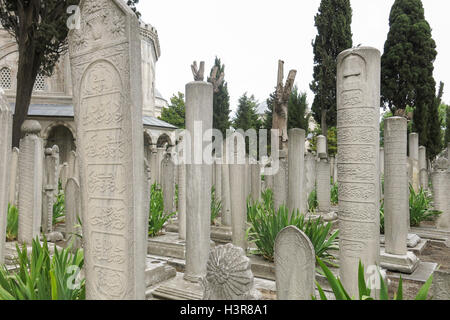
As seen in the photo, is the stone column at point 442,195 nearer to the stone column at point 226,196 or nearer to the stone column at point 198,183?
the stone column at point 226,196

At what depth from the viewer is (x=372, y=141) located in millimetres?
3332

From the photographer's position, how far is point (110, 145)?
2.24 meters

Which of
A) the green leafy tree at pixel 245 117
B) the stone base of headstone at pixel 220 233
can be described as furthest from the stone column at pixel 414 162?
the green leafy tree at pixel 245 117

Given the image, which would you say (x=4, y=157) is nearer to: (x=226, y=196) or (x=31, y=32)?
(x=226, y=196)

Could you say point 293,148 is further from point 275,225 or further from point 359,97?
point 359,97

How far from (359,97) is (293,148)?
246 centimetres

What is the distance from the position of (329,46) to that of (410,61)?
5.47 metres

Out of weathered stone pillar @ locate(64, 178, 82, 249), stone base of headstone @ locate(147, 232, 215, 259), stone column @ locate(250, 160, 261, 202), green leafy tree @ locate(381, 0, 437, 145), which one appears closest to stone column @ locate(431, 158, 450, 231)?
stone column @ locate(250, 160, 261, 202)

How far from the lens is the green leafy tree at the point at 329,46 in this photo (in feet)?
71.5

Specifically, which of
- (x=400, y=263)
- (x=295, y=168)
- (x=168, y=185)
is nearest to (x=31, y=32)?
(x=168, y=185)

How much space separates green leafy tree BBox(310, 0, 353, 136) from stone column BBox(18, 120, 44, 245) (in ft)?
66.2

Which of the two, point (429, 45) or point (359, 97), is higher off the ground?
point (429, 45)

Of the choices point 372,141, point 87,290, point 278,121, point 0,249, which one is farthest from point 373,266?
point 278,121

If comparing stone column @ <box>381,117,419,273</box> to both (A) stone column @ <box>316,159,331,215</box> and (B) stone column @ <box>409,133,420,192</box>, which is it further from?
(B) stone column @ <box>409,133,420,192</box>
